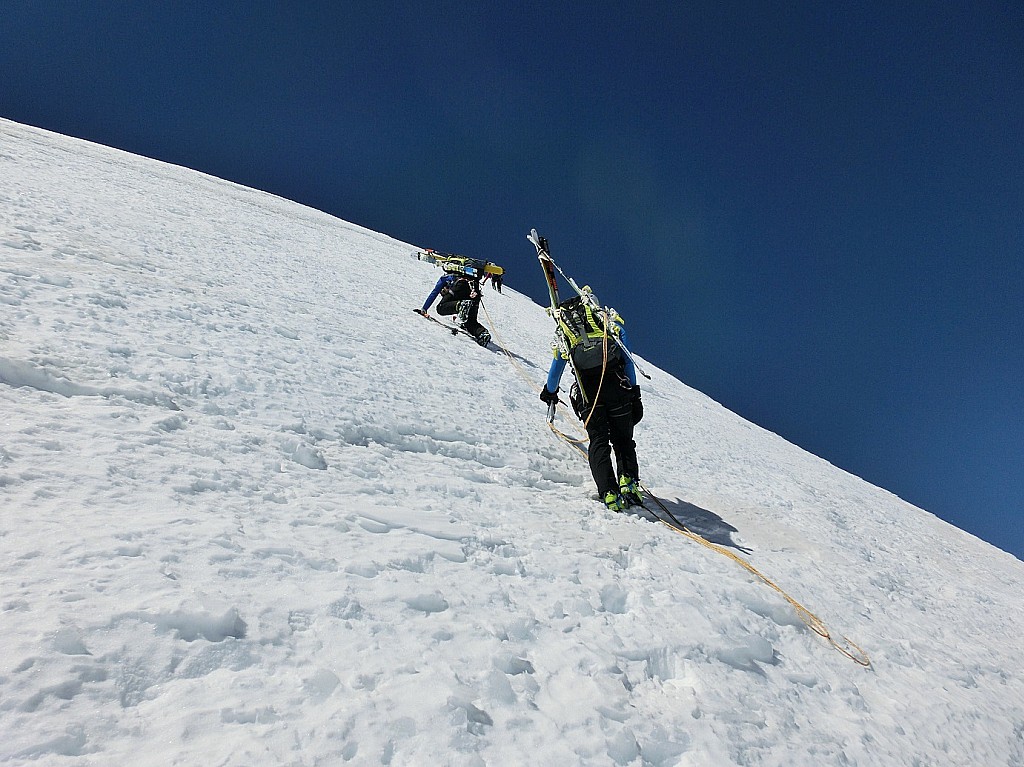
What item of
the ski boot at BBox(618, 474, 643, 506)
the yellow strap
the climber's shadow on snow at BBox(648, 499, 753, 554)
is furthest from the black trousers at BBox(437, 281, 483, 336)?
the ski boot at BBox(618, 474, 643, 506)

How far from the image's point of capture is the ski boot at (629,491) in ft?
16.6

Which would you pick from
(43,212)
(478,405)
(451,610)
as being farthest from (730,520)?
(43,212)

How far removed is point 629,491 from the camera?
16.7 ft

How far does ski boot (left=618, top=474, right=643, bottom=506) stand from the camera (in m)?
5.05

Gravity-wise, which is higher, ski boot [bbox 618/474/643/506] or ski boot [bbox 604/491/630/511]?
ski boot [bbox 618/474/643/506]

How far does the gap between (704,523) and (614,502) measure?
46.8 inches

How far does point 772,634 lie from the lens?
3.62m

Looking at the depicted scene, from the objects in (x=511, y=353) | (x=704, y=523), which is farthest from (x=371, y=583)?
(x=511, y=353)

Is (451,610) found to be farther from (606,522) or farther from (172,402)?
(172,402)

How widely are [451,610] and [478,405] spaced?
12.4 ft

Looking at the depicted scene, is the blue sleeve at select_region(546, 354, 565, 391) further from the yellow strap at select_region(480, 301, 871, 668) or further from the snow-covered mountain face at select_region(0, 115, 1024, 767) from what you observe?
the yellow strap at select_region(480, 301, 871, 668)

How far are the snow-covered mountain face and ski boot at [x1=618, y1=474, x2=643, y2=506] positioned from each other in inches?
11.2

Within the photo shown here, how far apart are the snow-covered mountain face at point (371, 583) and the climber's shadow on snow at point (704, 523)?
0.05 m

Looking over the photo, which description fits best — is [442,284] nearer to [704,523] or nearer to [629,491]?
[629,491]
